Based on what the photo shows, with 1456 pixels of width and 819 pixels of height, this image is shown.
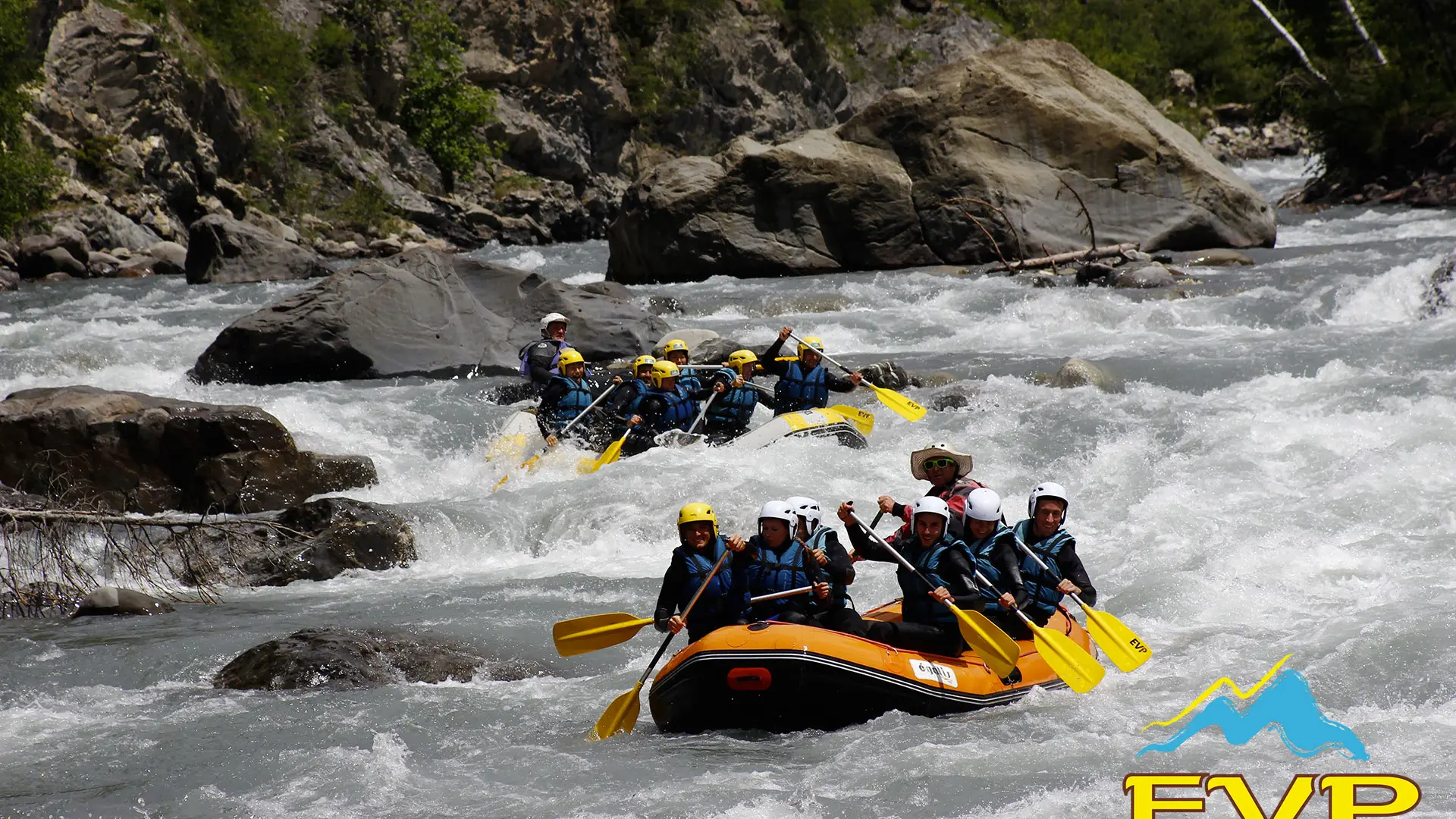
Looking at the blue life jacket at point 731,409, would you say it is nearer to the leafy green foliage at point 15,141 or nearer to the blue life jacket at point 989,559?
the blue life jacket at point 989,559

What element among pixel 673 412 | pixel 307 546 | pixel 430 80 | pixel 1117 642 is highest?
pixel 430 80

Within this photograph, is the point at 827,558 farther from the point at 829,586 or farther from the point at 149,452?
the point at 149,452

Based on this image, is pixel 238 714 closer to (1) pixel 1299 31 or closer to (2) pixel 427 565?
(2) pixel 427 565

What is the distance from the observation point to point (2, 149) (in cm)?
2088

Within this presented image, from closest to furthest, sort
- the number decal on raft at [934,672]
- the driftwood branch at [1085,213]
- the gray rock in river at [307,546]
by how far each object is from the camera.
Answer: the number decal on raft at [934,672] → the gray rock in river at [307,546] → the driftwood branch at [1085,213]

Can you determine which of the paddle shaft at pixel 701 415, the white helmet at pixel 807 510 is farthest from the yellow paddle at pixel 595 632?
the paddle shaft at pixel 701 415

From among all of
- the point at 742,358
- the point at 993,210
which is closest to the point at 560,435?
the point at 742,358

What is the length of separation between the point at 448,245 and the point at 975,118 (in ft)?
43.7

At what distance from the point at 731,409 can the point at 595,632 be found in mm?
5387

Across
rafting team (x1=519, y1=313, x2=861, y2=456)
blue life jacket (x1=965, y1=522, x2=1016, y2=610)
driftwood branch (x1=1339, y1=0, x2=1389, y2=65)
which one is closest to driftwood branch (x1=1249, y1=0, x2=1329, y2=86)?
driftwood branch (x1=1339, y1=0, x2=1389, y2=65)

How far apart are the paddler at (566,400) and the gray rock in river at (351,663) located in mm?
4276

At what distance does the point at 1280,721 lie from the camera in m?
5.59

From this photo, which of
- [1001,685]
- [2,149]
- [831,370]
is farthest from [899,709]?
[2,149]

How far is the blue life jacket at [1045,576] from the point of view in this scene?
622 cm
